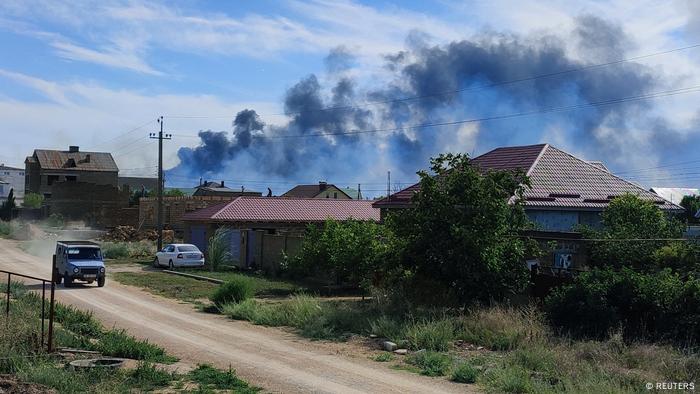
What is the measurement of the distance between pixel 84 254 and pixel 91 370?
2046 centimetres

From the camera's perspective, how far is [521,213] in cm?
2053

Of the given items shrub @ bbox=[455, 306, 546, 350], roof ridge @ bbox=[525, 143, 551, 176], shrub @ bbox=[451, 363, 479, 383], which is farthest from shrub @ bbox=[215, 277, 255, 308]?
roof ridge @ bbox=[525, 143, 551, 176]

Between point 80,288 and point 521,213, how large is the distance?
1820 centimetres

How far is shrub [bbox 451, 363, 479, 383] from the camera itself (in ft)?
41.4

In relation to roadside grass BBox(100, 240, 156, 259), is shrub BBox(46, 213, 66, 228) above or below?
above

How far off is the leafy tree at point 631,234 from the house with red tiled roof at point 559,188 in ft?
12.2

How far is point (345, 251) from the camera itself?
1065 inches

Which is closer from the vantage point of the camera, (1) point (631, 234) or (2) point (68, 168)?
(1) point (631, 234)

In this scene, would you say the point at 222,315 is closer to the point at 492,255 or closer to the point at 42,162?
the point at 492,255

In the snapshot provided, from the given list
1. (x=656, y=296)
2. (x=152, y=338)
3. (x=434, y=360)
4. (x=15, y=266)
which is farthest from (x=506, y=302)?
(x=15, y=266)

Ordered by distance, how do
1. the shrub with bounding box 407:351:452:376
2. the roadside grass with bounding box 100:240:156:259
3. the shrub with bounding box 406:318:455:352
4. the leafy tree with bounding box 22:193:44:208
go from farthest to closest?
the leafy tree with bounding box 22:193:44:208
the roadside grass with bounding box 100:240:156:259
the shrub with bounding box 406:318:455:352
the shrub with bounding box 407:351:452:376

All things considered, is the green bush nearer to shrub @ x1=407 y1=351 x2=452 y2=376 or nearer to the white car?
shrub @ x1=407 y1=351 x2=452 y2=376

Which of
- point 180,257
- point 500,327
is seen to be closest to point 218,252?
point 180,257

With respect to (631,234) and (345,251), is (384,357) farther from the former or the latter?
(345,251)
